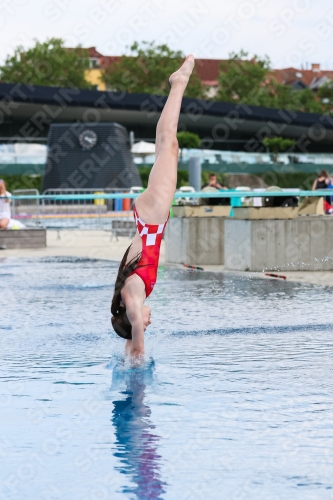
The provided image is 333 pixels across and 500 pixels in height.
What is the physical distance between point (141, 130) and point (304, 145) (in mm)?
14995

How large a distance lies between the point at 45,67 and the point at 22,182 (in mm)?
47880

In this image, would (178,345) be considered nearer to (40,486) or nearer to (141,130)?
(40,486)

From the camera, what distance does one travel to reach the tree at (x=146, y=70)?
102812 mm

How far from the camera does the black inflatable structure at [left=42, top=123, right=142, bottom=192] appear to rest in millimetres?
43969

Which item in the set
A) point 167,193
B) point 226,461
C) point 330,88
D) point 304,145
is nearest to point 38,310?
point 167,193

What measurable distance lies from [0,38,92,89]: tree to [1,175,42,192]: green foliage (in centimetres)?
4163

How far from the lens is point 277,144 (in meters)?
72.2

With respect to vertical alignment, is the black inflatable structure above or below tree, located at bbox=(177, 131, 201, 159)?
below

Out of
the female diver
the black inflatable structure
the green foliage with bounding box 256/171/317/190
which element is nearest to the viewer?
the female diver

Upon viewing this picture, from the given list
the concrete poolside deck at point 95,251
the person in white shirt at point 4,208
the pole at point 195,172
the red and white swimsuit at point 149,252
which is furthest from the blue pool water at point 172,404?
the pole at point 195,172

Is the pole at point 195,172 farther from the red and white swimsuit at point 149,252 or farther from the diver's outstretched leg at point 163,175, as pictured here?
the red and white swimsuit at point 149,252

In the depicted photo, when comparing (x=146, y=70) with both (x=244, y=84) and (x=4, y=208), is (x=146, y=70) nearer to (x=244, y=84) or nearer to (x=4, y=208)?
(x=244, y=84)

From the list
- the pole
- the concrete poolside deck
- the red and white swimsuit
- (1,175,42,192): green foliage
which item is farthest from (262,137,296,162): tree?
the red and white swimsuit

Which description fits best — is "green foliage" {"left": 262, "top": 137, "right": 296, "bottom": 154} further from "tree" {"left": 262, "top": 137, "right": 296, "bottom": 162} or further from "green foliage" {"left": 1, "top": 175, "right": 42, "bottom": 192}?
"green foliage" {"left": 1, "top": 175, "right": 42, "bottom": 192}
